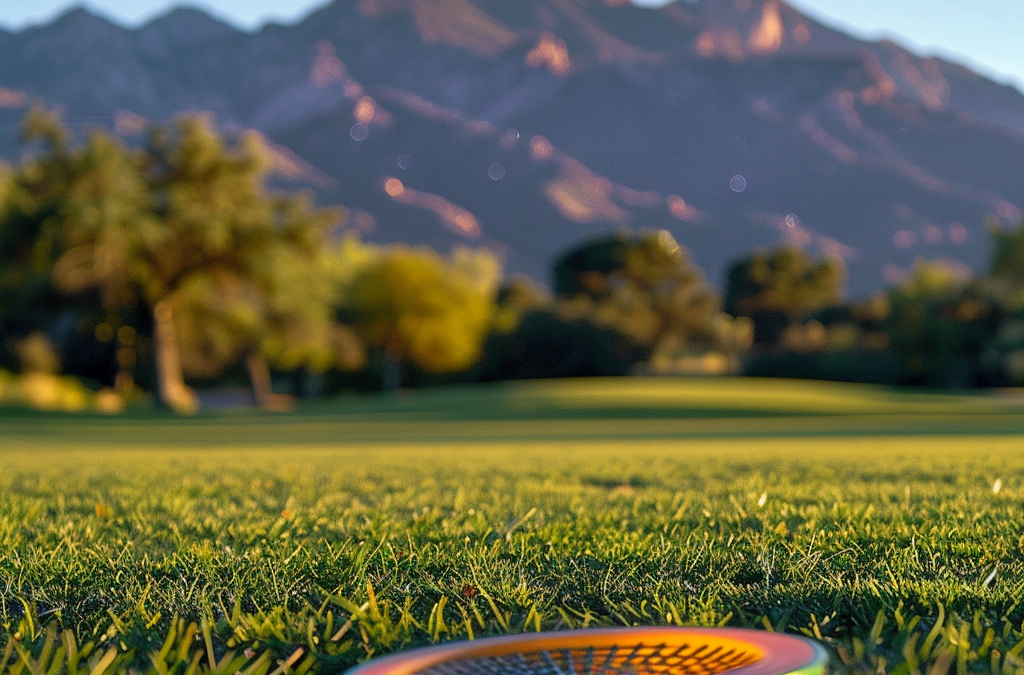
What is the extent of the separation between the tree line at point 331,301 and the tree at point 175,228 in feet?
0.22

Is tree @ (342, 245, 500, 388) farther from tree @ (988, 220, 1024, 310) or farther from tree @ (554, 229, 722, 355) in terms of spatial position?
tree @ (988, 220, 1024, 310)

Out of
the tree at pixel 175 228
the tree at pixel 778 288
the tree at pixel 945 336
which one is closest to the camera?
the tree at pixel 175 228

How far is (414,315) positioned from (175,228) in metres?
16.2

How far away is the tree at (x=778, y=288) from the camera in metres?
63.8

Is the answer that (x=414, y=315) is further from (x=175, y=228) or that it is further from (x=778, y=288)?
(x=778, y=288)

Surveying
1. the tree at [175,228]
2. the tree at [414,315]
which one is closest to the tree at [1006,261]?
the tree at [414,315]

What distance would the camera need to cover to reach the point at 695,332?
56781 mm

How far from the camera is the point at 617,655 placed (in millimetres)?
1889

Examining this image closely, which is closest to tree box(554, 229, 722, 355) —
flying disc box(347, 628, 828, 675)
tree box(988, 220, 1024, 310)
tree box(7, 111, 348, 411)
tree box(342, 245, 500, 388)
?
tree box(342, 245, 500, 388)

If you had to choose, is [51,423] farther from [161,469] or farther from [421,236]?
[421,236]

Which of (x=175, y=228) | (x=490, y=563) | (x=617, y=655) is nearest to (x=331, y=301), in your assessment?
(x=175, y=228)

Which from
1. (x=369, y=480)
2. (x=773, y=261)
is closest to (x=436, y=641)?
(x=369, y=480)

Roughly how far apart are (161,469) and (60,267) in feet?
69.8

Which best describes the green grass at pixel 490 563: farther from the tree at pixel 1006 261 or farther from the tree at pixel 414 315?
the tree at pixel 1006 261
